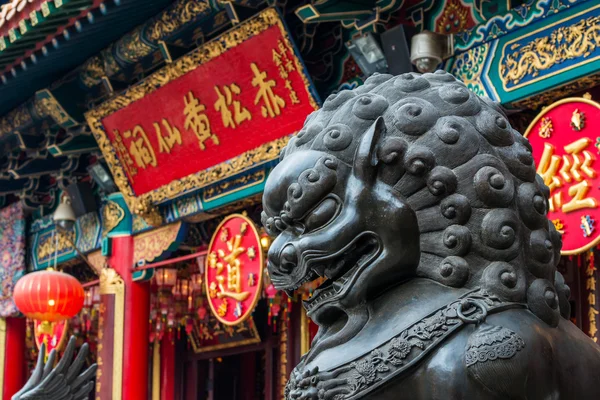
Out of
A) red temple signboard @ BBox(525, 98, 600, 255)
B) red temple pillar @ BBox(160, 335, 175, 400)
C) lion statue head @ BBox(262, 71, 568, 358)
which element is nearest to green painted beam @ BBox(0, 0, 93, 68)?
red temple signboard @ BBox(525, 98, 600, 255)

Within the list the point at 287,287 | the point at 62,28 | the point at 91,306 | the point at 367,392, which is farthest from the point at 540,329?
the point at 91,306

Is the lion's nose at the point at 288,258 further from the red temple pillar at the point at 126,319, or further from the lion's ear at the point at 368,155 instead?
the red temple pillar at the point at 126,319

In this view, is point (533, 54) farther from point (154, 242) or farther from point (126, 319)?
point (126, 319)

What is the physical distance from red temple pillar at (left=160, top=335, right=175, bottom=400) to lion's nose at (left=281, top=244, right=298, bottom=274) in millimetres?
8700

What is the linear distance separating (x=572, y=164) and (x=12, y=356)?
707cm

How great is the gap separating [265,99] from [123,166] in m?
1.92

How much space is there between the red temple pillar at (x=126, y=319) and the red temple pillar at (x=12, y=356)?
2.29 meters

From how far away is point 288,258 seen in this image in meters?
1.79

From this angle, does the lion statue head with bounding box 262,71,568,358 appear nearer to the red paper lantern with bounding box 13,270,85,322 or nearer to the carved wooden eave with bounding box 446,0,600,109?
the carved wooden eave with bounding box 446,0,600,109

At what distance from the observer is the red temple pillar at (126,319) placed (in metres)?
8.19

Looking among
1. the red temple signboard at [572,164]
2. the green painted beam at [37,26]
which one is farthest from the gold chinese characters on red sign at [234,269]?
the red temple signboard at [572,164]

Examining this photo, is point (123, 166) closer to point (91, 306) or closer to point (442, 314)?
point (91, 306)

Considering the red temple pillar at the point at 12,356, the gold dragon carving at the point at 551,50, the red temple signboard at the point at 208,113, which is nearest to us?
the gold dragon carving at the point at 551,50

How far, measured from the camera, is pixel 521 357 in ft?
5.25
